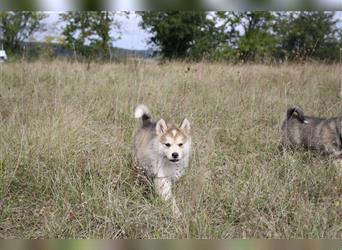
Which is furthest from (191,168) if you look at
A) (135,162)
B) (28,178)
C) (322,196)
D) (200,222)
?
(28,178)

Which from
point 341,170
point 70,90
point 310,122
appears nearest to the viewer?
point 341,170

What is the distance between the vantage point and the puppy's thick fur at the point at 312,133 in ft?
15.6

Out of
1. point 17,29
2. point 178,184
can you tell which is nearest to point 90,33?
point 17,29

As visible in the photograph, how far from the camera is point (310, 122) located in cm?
509

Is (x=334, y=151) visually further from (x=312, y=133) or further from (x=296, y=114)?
(x=296, y=114)

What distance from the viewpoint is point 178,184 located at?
3.40 metres

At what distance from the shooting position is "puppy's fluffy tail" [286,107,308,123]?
200 inches

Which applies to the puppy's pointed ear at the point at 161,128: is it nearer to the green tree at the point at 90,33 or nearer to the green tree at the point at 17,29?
the green tree at the point at 90,33

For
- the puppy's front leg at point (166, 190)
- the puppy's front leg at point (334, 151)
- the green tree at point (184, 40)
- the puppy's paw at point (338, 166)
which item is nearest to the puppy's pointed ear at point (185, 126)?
the puppy's front leg at point (166, 190)

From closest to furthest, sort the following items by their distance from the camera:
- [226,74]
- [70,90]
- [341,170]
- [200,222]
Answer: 1. [200,222]
2. [341,170]
3. [70,90]
4. [226,74]

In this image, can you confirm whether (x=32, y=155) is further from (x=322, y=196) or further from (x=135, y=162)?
(x=322, y=196)

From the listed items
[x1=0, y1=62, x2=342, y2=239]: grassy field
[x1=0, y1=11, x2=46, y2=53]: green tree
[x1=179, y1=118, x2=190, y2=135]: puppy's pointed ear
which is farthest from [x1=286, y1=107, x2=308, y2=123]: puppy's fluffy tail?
[x1=0, y1=11, x2=46, y2=53]: green tree

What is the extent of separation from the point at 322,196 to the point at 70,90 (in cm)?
458

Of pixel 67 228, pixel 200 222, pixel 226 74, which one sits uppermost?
pixel 226 74
